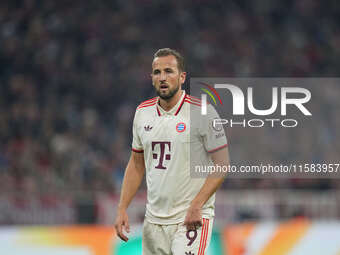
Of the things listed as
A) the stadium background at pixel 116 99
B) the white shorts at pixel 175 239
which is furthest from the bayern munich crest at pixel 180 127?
the stadium background at pixel 116 99

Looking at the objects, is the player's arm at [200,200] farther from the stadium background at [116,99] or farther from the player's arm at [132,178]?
the stadium background at [116,99]

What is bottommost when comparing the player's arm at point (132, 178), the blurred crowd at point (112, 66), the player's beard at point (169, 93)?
the player's arm at point (132, 178)

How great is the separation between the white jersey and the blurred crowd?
20.0 feet

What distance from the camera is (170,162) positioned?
4.63 meters

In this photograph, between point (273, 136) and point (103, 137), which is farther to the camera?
point (103, 137)

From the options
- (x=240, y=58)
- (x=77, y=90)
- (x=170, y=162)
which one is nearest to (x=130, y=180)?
(x=170, y=162)

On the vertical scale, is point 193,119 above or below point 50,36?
below

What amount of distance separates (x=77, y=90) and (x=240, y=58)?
3379 millimetres

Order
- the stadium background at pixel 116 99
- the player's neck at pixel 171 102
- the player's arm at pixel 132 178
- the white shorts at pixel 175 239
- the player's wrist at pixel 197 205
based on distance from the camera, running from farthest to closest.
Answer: the stadium background at pixel 116 99 < the player's arm at pixel 132 178 < the player's neck at pixel 171 102 < the white shorts at pixel 175 239 < the player's wrist at pixel 197 205

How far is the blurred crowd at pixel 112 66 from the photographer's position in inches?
469

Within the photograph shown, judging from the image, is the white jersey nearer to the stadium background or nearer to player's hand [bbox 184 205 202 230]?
player's hand [bbox 184 205 202 230]

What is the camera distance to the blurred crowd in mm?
11922

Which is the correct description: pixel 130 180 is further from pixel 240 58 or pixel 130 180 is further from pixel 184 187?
pixel 240 58

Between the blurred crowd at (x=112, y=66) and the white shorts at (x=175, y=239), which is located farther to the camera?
the blurred crowd at (x=112, y=66)
